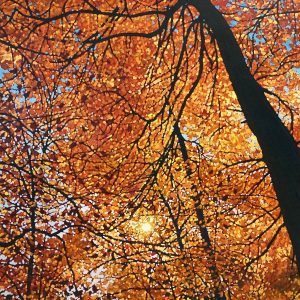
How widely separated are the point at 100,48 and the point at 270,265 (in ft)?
68.1

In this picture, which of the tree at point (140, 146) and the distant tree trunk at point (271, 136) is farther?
the tree at point (140, 146)

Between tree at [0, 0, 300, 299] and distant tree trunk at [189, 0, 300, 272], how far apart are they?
2 centimetres

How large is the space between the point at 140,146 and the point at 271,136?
265 inches

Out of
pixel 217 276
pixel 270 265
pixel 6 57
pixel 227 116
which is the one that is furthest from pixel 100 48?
pixel 270 265

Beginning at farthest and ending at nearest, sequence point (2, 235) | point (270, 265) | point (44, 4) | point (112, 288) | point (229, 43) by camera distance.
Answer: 1. point (270, 265)
2. point (112, 288)
3. point (44, 4)
4. point (2, 235)
5. point (229, 43)

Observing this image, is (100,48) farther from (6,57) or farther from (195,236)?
(195,236)

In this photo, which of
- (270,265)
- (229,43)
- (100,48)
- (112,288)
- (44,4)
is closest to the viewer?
(229,43)

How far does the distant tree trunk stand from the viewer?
5012 millimetres

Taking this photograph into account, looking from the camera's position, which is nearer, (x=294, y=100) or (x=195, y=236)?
(x=195, y=236)

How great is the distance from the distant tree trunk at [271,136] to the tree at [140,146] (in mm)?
19

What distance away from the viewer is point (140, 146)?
38.8 feet

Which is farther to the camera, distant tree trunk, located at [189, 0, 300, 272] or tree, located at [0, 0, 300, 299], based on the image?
tree, located at [0, 0, 300, 299]

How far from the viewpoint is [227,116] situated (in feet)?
45.9

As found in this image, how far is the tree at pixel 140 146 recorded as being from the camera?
6.60 m
